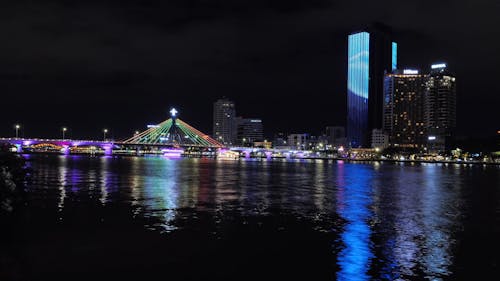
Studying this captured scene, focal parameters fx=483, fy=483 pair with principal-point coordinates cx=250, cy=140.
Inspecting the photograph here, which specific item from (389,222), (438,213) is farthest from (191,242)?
(438,213)

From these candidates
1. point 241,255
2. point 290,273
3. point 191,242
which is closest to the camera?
point 290,273

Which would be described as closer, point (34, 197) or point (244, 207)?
point (244, 207)

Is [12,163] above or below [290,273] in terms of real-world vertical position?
above

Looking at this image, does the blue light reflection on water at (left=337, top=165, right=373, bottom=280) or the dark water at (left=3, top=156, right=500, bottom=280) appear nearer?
the dark water at (left=3, top=156, right=500, bottom=280)

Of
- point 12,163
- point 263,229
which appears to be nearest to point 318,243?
point 263,229

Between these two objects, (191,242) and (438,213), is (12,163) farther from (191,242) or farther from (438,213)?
(438,213)

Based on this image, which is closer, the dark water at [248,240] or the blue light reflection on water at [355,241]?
the dark water at [248,240]

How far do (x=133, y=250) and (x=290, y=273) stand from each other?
5.70 metres

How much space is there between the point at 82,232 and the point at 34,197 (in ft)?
44.9

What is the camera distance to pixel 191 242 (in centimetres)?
1836

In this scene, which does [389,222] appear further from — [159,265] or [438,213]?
[159,265]

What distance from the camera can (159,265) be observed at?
1498 centimetres

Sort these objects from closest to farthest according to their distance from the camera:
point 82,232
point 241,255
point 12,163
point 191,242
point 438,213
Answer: point 241,255 → point 191,242 → point 82,232 → point 12,163 → point 438,213

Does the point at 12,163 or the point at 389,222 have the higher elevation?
the point at 12,163
